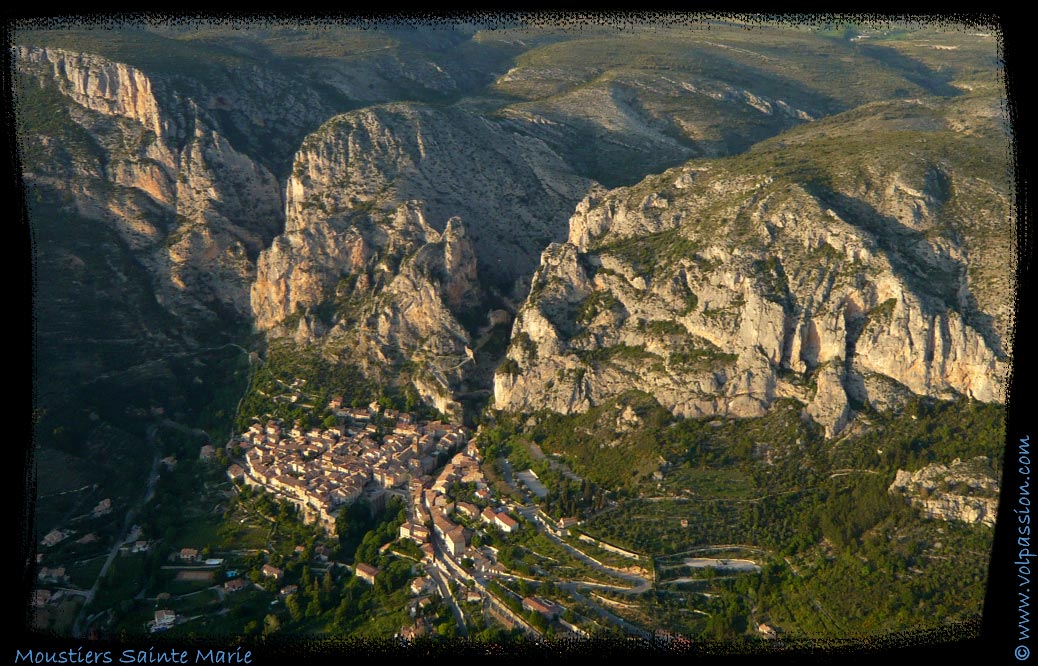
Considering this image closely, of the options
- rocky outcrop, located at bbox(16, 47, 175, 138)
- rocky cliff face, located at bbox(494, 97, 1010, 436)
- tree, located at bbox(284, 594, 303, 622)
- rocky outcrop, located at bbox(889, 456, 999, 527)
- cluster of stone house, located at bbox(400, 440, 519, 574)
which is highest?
rocky outcrop, located at bbox(16, 47, 175, 138)

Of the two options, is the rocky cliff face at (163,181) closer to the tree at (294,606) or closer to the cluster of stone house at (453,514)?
the cluster of stone house at (453,514)

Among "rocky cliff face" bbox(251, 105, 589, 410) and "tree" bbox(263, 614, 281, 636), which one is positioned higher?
"rocky cliff face" bbox(251, 105, 589, 410)

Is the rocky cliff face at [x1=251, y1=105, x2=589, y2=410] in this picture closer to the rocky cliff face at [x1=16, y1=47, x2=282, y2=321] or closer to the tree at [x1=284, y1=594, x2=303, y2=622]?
the rocky cliff face at [x1=16, y1=47, x2=282, y2=321]

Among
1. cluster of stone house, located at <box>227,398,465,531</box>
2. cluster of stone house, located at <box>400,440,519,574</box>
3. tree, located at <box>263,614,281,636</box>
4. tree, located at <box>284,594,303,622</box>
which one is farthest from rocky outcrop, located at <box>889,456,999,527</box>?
tree, located at <box>263,614,281,636</box>

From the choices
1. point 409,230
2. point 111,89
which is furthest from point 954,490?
point 111,89

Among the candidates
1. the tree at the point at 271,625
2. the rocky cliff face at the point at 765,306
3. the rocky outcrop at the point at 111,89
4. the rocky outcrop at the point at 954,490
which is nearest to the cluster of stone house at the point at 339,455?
the rocky cliff face at the point at 765,306

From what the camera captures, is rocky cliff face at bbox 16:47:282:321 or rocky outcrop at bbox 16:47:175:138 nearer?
rocky cliff face at bbox 16:47:282:321

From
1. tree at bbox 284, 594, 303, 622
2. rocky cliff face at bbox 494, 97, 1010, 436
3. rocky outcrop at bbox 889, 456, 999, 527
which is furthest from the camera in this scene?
rocky cliff face at bbox 494, 97, 1010, 436
